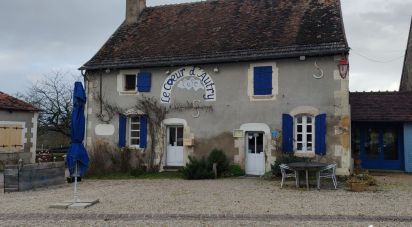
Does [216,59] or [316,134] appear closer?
[316,134]

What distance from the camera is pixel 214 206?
887 cm

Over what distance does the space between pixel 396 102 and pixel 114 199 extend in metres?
12.6

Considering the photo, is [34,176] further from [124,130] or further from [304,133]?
[304,133]

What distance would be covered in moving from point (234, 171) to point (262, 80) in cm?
330

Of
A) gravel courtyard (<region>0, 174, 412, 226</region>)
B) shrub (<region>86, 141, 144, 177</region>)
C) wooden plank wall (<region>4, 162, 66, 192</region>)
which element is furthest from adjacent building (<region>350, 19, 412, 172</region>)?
wooden plank wall (<region>4, 162, 66, 192</region>)

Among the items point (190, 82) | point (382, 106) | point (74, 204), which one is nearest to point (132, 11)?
point (190, 82)

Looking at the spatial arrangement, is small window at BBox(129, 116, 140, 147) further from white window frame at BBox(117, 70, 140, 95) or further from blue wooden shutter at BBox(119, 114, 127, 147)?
white window frame at BBox(117, 70, 140, 95)

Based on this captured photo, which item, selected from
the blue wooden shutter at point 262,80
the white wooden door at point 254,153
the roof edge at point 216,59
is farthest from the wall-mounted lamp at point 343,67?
the white wooden door at point 254,153

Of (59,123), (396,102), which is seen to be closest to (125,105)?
(396,102)

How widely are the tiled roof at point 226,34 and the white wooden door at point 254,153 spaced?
2.75 m

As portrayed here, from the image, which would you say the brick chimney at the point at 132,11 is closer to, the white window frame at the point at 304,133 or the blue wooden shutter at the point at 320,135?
the white window frame at the point at 304,133

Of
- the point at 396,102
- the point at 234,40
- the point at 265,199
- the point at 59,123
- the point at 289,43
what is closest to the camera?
the point at 265,199

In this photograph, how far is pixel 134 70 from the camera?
55.4 feet

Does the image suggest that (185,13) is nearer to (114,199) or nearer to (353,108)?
(353,108)
